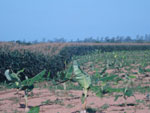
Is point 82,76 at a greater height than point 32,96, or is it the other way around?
point 82,76

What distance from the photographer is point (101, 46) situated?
165ft

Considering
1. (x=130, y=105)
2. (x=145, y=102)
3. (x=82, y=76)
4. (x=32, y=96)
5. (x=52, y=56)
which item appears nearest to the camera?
(x=82, y=76)

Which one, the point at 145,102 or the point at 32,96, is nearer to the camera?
the point at 145,102

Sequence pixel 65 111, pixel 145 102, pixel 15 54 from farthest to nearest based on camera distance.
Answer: pixel 15 54, pixel 145 102, pixel 65 111

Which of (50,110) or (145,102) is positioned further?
(145,102)

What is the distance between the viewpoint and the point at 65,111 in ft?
23.7

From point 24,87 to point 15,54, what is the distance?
8977mm

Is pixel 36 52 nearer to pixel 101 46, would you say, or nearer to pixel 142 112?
pixel 142 112

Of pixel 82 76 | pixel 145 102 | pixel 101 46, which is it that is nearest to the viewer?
pixel 82 76

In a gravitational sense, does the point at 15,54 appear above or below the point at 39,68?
above

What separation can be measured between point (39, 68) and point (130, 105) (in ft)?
33.4

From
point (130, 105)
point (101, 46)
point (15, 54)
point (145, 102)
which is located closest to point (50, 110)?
point (130, 105)

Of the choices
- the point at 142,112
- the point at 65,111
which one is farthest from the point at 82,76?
the point at 142,112

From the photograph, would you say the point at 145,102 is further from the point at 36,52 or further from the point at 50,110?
the point at 36,52
